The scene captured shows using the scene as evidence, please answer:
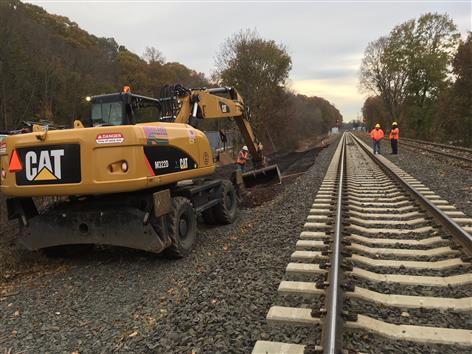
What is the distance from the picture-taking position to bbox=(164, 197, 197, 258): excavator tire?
223 inches

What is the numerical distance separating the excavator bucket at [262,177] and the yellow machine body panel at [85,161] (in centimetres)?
672

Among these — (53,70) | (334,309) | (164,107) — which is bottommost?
(334,309)

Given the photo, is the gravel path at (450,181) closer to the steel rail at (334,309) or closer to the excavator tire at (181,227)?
the steel rail at (334,309)

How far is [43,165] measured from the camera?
17.0ft

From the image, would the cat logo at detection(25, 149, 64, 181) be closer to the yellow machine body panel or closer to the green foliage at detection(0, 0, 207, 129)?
the yellow machine body panel

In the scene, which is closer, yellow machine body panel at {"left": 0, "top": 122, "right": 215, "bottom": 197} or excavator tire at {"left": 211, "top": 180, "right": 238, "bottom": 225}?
yellow machine body panel at {"left": 0, "top": 122, "right": 215, "bottom": 197}

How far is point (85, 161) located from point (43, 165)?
71 cm

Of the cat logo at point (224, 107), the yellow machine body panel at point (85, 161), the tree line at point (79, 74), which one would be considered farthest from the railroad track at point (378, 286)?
the tree line at point (79, 74)

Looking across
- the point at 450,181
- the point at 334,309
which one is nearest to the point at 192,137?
the point at 334,309

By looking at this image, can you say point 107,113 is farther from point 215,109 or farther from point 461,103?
point 461,103

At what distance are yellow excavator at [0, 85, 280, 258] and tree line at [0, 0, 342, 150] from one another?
1832 centimetres

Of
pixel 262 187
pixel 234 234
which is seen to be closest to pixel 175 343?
pixel 234 234

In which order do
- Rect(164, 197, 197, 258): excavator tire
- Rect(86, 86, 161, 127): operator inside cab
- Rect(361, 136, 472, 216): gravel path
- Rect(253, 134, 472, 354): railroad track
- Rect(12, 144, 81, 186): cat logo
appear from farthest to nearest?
Rect(361, 136, 472, 216): gravel path → Rect(86, 86, 161, 127): operator inside cab → Rect(164, 197, 197, 258): excavator tire → Rect(12, 144, 81, 186): cat logo → Rect(253, 134, 472, 354): railroad track

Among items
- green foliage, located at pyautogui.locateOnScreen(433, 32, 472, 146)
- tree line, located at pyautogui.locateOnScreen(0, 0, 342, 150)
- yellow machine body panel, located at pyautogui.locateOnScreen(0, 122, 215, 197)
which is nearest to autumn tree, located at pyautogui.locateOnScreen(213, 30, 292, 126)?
tree line, located at pyautogui.locateOnScreen(0, 0, 342, 150)
